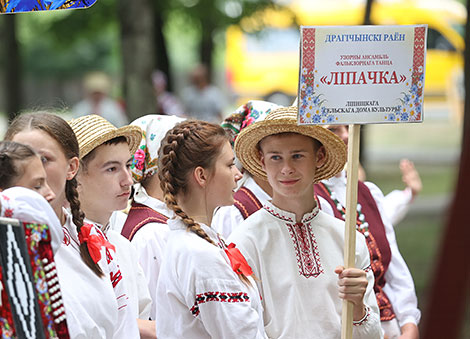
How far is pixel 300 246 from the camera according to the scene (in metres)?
3.63

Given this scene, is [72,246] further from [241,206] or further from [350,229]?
[241,206]

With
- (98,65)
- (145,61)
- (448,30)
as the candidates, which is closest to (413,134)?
(448,30)

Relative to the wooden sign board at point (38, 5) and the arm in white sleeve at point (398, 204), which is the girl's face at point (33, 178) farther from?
the arm in white sleeve at point (398, 204)

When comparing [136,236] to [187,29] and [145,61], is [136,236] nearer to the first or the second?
[145,61]

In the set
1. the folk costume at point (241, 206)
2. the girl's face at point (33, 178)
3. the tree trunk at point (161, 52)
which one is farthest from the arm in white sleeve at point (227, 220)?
the tree trunk at point (161, 52)

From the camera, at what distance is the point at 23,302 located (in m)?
2.31

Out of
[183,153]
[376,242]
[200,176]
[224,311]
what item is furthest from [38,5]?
[376,242]

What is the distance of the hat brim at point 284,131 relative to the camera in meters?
3.74

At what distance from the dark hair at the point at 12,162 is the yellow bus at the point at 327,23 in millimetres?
16036

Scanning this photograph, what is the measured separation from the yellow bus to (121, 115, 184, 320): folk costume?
1417 centimetres

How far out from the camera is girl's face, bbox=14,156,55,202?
2592mm

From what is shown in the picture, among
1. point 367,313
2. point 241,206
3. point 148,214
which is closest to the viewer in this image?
point 367,313

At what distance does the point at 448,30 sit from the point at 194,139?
698 inches

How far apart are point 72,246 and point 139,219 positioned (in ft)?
3.37
